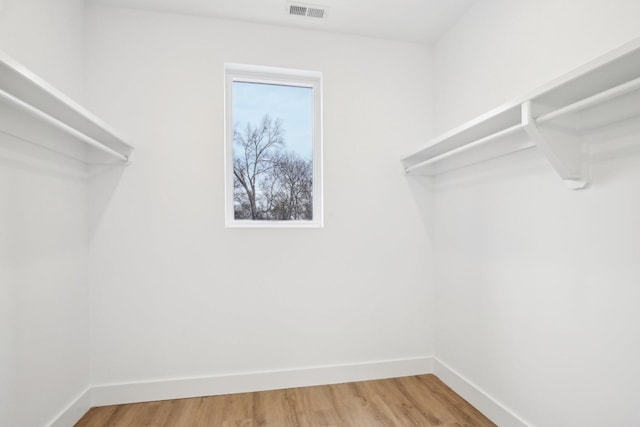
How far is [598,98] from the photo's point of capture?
3.46 ft

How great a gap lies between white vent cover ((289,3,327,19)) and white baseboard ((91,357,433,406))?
2273 millimetres

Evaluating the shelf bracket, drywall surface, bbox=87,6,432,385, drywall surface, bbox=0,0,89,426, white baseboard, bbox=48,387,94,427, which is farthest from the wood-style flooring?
the shelf bracket

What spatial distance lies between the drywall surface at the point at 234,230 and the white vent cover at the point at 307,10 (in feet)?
0.55

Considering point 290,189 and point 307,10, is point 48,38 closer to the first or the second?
point 307,10

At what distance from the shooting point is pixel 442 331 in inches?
90.4

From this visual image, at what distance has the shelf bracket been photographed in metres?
1.29

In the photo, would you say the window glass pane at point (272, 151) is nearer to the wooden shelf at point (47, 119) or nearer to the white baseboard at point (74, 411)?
the wooden shelf at point (47, 119)

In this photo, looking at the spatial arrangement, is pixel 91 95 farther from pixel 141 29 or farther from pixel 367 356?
pixel 367 356

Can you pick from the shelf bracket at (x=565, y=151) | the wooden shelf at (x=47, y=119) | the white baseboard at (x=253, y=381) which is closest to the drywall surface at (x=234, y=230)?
the white baseboard at (x=253, y=381)

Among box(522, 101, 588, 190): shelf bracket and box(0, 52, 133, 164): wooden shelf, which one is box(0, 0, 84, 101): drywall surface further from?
box(522, 101, 588, 190): shelf bracket

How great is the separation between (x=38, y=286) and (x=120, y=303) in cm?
54

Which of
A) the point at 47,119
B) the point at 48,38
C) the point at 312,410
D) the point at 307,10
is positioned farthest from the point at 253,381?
the point at 307,10

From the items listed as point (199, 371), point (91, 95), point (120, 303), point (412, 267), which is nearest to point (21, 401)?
point (120, 303)

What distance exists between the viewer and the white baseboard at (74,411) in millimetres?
1637
